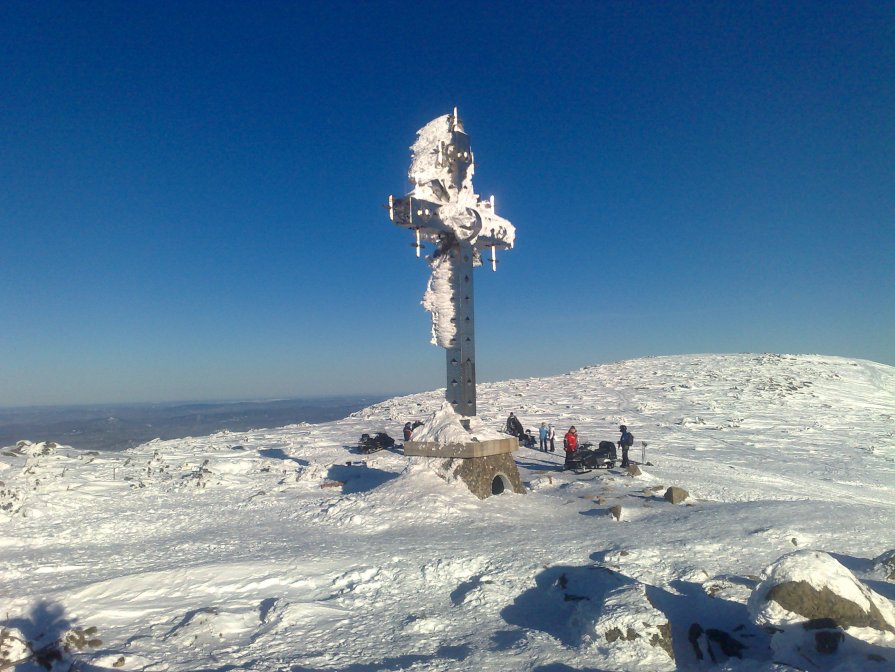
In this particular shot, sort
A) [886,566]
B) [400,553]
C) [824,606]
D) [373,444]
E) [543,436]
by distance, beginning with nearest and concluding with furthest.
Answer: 1. [824,606]
2. [886,566]
3. [400,553]
4. [543,436]
5. [373,444]

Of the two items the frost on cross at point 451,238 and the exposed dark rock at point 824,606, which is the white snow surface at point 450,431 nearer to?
the frost on cross at point 451,238

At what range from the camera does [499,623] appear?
7793mm

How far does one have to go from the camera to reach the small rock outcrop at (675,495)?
1352 cm

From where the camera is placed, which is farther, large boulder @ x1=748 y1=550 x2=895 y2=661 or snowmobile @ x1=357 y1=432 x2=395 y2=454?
snowmobile @ x1=357 y1=432 x2=395 y2=454

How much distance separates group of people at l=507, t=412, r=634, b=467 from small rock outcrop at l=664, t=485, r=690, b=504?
3831 mm

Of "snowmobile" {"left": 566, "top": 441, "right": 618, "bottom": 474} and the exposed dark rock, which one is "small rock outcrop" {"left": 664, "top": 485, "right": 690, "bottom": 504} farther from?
the exposed dark rock

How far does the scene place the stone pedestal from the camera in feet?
45.2

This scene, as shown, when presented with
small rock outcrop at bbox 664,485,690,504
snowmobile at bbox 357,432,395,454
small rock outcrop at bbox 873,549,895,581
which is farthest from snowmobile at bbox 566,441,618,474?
small rock outcrop at bbox 873,549,895,581

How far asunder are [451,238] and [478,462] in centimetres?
591

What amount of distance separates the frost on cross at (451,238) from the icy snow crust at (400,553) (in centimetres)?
274

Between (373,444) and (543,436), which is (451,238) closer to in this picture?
(543,436)

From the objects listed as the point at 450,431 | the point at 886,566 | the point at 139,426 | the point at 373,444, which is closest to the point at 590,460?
the point at 450,431

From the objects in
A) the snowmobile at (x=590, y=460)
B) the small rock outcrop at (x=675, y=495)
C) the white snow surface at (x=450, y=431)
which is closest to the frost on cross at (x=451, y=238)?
the white snow surface at (x=450, y=431)

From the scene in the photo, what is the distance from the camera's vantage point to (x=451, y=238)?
15359 mm
